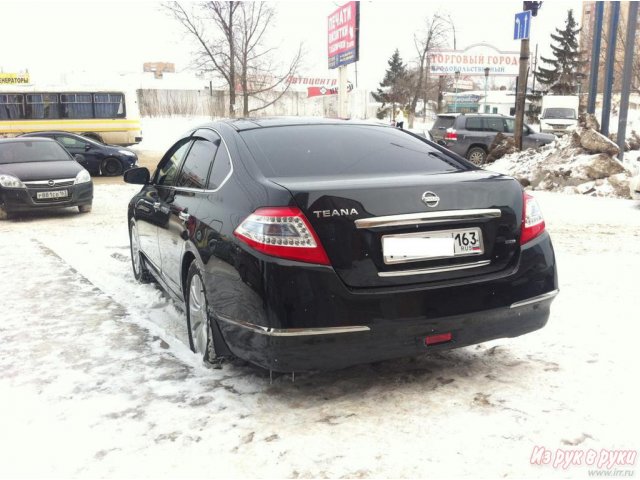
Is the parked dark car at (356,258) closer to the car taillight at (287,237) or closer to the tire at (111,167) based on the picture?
the car taillight at (287,237)

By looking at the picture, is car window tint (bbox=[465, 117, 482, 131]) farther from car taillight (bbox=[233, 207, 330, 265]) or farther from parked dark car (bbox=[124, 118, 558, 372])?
car taillight (bbox=[233, 207, 330, 265])

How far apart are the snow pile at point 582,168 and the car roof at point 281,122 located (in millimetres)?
9387

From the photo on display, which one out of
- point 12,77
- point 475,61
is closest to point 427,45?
point 475,61

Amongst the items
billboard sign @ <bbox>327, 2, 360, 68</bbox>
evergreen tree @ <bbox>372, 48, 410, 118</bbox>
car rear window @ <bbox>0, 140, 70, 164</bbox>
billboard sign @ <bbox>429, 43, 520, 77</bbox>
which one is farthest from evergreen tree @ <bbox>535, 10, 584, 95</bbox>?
car rear window @ <bbox>0, 140, 70, 164</bbox>

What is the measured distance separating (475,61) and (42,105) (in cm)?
4093

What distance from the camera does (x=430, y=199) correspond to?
2809 mm

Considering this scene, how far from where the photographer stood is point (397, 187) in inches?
111

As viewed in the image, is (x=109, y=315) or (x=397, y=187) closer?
(x=397, y=187)

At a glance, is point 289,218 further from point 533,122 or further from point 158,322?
point 533,122

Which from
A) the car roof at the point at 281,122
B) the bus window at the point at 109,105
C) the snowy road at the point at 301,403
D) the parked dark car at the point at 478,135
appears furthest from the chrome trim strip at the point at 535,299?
the bus window at the point at 109,105

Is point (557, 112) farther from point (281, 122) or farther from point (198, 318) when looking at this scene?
point (198, 318)

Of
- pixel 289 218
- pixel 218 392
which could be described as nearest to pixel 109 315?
pixel 218 392

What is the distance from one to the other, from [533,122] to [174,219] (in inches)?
2234

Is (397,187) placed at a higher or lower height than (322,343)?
higher
